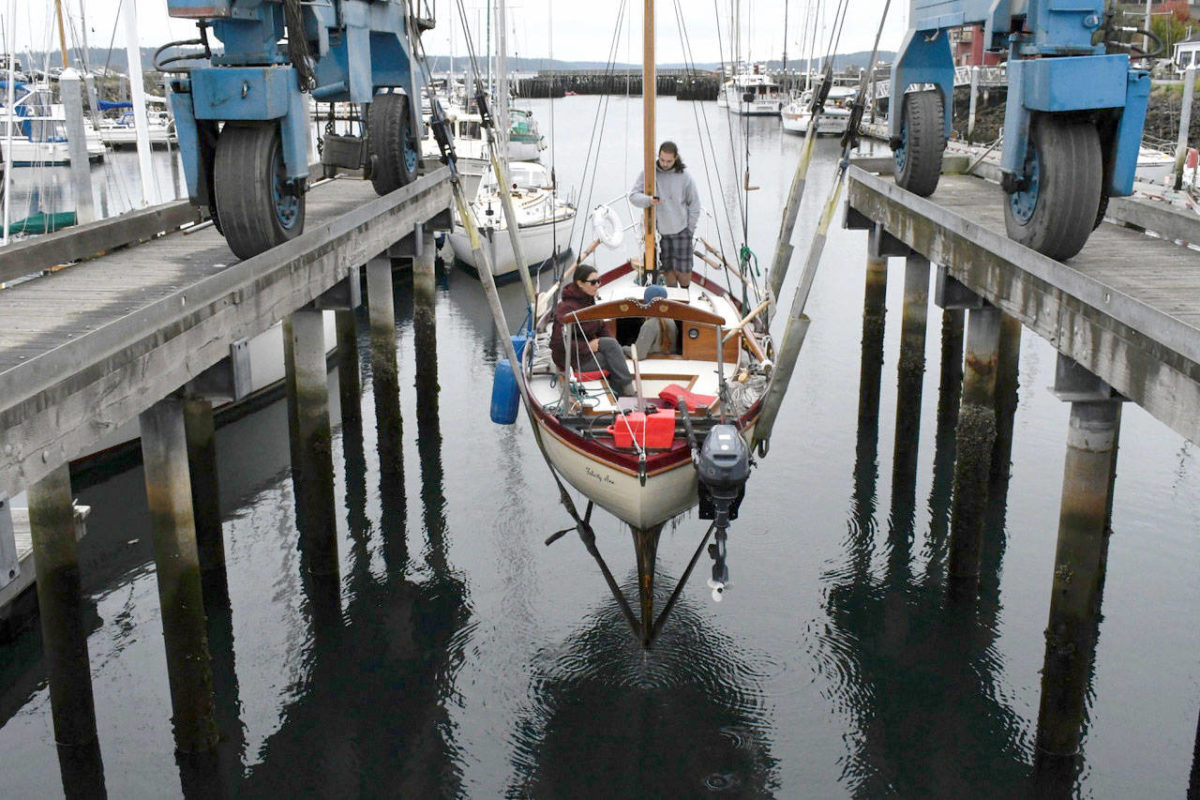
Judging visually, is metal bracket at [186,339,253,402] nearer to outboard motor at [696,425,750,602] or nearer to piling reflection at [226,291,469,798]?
piling reflection at [226,291,469,798]

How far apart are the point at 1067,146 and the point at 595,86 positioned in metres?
141

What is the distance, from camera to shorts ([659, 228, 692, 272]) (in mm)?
15391

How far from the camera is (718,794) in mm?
10164

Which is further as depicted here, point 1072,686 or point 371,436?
point 371,436

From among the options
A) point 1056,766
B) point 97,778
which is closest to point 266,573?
point 97,778

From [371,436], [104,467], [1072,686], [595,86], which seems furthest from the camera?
[595,86]

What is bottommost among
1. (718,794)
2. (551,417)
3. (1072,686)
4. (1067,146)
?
(718,794)

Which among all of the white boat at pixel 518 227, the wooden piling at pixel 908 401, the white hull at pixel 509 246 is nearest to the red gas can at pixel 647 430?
the wooden piling at pixel 908 401

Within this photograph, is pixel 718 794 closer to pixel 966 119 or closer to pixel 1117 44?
pixel 1117 44

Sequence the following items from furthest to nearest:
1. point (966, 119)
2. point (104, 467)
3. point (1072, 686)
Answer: point (966, 119)
point (104, 467)
point (1072, 686)

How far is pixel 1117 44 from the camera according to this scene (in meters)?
10.1

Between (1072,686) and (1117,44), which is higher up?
(1117,44)

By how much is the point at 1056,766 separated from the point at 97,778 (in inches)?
310

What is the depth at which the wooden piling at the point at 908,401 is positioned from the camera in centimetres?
1556
